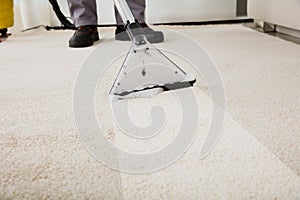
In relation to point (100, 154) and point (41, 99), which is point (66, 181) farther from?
point (41, 99)

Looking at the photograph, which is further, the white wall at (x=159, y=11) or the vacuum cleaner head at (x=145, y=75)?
the white wall at (x=159, y=11)

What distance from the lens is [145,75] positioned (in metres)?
0.92

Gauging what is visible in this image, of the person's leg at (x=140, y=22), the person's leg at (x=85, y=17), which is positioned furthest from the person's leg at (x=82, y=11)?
the person's leg at (x=140, y=22)

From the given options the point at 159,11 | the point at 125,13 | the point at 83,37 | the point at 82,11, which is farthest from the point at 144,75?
the point at 159,11

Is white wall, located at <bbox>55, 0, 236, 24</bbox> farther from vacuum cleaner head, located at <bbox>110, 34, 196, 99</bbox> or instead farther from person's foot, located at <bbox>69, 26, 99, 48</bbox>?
vacuum cleaner head, located at <bbox>110, 34, 196, 99</bbox>

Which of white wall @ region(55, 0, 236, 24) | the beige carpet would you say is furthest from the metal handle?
white wall @ region(55, 0, 236, 24)

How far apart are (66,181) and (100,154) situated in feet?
0.29

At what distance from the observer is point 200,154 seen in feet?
1.90

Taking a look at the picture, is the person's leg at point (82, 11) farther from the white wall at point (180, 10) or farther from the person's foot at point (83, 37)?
the white wall at point (180, 10)

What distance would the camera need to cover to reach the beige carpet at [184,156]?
49 cm

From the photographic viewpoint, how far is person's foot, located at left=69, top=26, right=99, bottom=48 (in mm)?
1697

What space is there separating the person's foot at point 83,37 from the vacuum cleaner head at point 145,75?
2.61 feet

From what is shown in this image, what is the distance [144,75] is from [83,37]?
2.86 ft

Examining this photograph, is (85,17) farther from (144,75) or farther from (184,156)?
(184,156)
